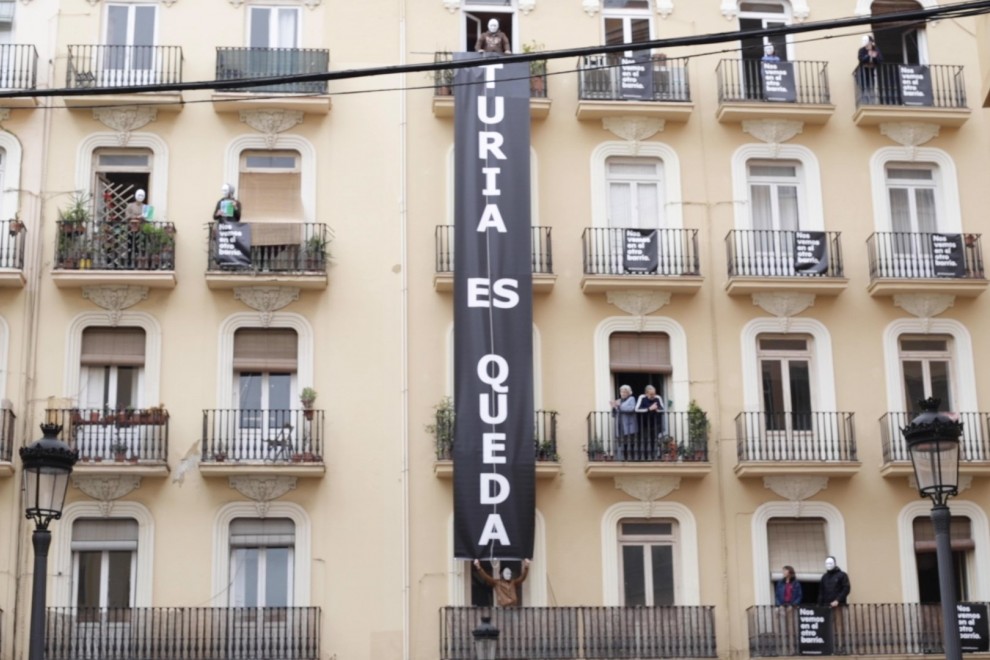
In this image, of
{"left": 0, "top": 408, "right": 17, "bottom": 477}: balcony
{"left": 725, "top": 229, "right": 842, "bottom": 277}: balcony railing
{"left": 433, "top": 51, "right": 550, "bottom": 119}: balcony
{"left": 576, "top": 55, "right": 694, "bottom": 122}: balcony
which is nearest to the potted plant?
{"left": 433, "top": 51, "right": 550, "bottom": 119}: balcony

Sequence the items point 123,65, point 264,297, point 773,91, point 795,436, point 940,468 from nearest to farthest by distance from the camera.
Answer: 1. point 940,468
2. point 264,297
3. point 795,436
4. point 123,65
5. point 773,91

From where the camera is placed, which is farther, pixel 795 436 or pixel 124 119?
pixel 124 119

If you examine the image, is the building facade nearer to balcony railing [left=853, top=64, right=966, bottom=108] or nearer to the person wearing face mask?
balcony railing [left=853, top=64, right=966, bottom=108]

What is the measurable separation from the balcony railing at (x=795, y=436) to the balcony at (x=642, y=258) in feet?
8.92

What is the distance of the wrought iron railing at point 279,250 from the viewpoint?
28.5m

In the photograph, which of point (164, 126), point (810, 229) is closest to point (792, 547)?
point (810, 229)

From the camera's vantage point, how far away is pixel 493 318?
92.3ft

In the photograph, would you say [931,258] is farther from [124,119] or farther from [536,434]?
[124,119]

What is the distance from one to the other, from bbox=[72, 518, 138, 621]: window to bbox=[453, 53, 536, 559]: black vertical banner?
5706 mm

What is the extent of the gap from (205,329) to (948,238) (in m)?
13.8

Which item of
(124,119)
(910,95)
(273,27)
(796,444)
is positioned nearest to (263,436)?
(124,119)

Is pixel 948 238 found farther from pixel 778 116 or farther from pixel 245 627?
pixel 245 627

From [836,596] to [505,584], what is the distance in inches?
226

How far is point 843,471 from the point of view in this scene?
28.1 metres
